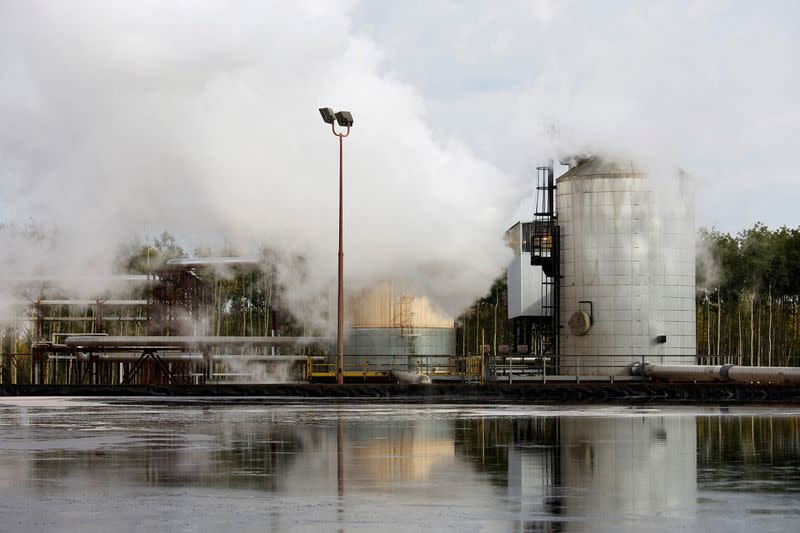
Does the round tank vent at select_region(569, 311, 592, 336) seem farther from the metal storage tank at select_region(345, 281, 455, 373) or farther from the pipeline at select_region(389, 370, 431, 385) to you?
the pipeline at select_region(389, 370, 431, 385)

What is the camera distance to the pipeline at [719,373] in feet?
139

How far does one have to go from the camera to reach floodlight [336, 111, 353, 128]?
47316 millimetres

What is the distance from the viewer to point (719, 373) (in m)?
47.5

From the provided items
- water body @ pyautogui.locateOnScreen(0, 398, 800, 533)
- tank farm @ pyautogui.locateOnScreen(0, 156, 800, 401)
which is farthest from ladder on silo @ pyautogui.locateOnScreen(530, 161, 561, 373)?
water body @ pyautogui.locateOnScreen(0, 398, 800, 533)

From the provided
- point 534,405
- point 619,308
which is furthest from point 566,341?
point 534,405

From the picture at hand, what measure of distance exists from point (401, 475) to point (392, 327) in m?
40.5

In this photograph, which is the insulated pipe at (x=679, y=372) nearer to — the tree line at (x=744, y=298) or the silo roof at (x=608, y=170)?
the silo roof at (x=608, y=170)

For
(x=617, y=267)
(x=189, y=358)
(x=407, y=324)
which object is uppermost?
(x=617, y=267)

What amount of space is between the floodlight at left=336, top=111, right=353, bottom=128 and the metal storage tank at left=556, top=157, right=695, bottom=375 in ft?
32.6

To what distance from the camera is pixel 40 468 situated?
49.2 feet

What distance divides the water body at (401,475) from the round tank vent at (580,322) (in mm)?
26108

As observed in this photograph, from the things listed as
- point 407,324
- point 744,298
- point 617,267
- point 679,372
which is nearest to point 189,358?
point 407,324

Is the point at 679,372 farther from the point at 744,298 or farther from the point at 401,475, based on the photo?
the point at 744,298

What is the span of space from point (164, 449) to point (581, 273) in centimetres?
3618
